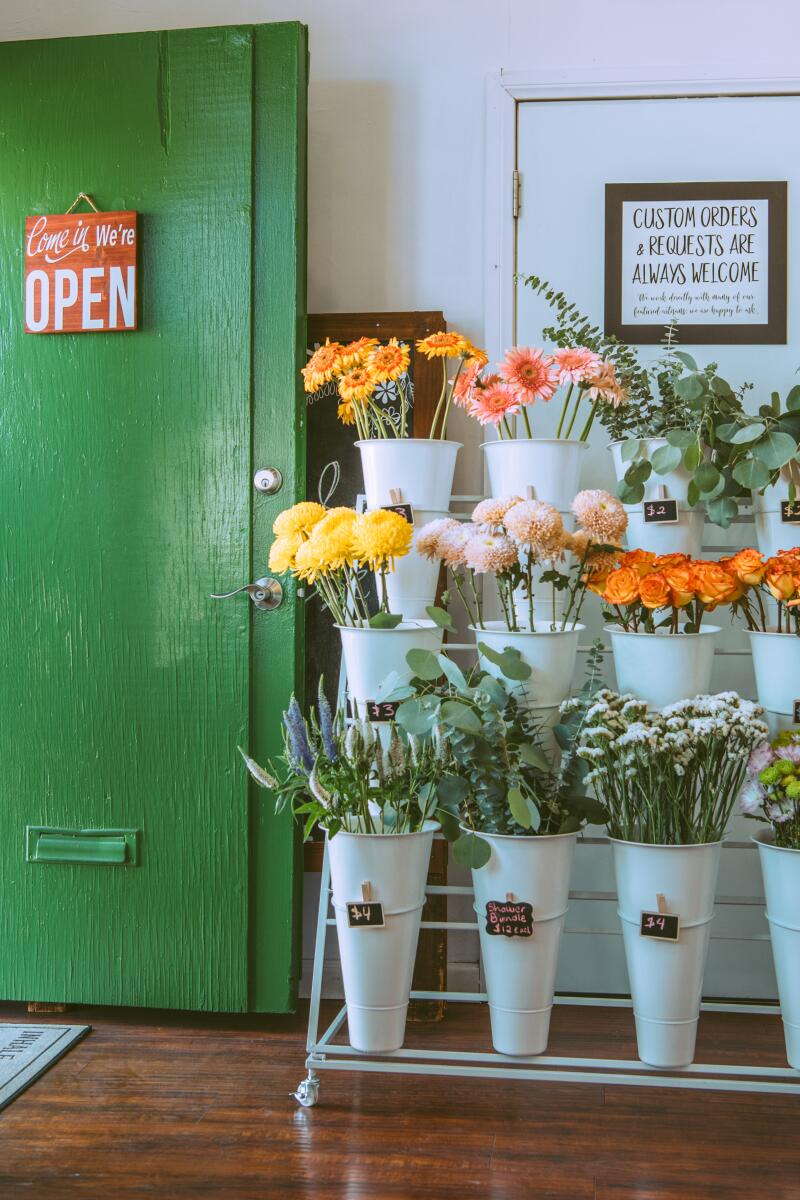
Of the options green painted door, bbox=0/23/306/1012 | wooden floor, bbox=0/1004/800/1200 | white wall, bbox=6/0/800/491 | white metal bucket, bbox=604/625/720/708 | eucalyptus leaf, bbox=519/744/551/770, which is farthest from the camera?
white wall, bbox=6/0/800/491

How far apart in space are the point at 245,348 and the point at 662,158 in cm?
106

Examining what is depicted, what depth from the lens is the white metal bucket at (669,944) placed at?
179 centimetres

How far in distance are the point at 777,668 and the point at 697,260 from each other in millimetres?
1033

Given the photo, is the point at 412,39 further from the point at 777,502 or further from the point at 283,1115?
the point at 283,1115

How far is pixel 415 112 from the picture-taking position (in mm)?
2432

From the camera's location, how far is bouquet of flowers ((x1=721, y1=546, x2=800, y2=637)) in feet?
5.87

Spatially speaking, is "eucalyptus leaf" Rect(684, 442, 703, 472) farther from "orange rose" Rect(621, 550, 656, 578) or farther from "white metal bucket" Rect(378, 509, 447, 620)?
"white metal bucket" Rect(378, 509, 447, 620)

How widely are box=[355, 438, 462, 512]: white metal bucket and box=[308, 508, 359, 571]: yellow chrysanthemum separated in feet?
0.63

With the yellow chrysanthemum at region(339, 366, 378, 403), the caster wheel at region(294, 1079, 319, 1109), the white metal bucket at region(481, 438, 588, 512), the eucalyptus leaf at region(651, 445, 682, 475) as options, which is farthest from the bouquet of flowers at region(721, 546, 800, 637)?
the caster wheel at region(294, 1079, 319, 1109)

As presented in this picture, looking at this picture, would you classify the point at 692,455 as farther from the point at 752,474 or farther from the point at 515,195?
the point at 515,195

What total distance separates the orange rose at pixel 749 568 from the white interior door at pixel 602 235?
1.65 ft

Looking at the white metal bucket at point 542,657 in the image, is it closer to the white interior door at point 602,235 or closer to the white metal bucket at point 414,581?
the white metal bucket at point 414,581

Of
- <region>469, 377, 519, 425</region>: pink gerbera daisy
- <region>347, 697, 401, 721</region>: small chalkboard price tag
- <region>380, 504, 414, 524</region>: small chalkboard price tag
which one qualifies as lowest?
<region>347, 697, 401, 721</region>: small chalkboard price tag

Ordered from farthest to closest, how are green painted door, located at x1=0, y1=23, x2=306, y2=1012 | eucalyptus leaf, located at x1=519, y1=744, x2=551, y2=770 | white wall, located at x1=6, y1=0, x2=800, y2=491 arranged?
white wall, located at x1=6, y1=0, x2=800, y2=491 < green painted door, located at x1=0, y1=23, x2=306, y2=1012 < eucalyptus leaf, located at x1=519, y1=744, x2=551, y2=770
